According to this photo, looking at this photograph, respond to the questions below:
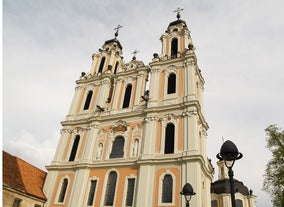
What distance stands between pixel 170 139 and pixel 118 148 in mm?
5122

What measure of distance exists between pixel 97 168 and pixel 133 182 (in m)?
4.04

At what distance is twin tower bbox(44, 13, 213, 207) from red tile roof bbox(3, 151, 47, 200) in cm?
106

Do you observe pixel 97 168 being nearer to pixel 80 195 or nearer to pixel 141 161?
pixel 80 195

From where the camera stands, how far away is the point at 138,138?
22344mm

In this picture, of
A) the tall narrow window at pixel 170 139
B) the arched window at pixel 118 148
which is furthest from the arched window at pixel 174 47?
the arched window at pixel 118 148

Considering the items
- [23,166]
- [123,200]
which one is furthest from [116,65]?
[123,200]

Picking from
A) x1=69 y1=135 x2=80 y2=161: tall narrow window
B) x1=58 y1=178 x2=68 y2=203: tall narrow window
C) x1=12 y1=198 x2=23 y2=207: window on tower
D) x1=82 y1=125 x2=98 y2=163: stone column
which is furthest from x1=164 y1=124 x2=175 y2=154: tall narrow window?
x1=12 y1=198 x2=23 y2=207: window on tower

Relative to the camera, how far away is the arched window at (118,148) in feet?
74.0

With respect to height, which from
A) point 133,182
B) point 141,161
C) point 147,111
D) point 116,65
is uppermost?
point 116,65

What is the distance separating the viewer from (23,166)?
2323 centimetres

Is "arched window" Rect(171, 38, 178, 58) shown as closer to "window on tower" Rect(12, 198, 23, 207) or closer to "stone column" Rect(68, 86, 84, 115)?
"stone column" Rect(68, 86, 84, 115)

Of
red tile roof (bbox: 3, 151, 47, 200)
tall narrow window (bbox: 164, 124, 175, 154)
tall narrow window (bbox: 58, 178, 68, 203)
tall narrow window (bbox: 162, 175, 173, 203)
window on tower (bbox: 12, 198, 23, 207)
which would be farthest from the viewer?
tall narrow window (bbox: 58, 178, 68, 203)

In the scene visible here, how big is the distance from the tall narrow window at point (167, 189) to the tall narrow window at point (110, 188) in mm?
4474

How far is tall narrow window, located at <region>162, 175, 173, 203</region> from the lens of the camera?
18180 millimetres
